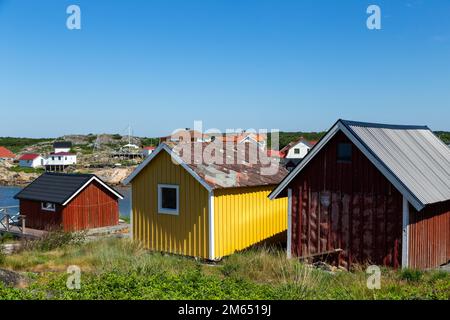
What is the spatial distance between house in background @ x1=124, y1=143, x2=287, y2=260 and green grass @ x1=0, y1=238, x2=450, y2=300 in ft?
9.02

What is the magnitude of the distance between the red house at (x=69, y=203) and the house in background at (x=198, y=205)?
693 cm

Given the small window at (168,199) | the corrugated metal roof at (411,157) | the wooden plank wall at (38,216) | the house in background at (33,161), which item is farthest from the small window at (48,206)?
the house in background at (33,161)

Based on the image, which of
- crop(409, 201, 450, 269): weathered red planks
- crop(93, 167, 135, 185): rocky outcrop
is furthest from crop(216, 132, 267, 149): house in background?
crop(93, 167, 135, 185): rocky outcrop

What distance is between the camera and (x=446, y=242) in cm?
1545

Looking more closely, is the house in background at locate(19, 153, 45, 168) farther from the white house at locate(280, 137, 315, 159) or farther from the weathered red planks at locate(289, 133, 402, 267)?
the weathered red planks at locate(289, 133, 402, 267)

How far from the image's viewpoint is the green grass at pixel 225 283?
9.31 meters

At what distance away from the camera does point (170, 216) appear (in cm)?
1775

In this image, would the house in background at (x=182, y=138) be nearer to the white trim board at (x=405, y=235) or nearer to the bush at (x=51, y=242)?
the bush at (x=51, y=242)

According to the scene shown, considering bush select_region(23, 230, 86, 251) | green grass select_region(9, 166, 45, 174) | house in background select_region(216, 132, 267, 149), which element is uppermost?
house in background select_region(216, 132, 267, 149)

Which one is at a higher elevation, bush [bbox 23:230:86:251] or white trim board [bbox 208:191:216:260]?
white trim board [bbox 208:191:216:260]

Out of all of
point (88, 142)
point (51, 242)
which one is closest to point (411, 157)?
point (51, 242)

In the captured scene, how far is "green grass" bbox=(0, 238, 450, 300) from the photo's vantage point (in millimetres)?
9312
